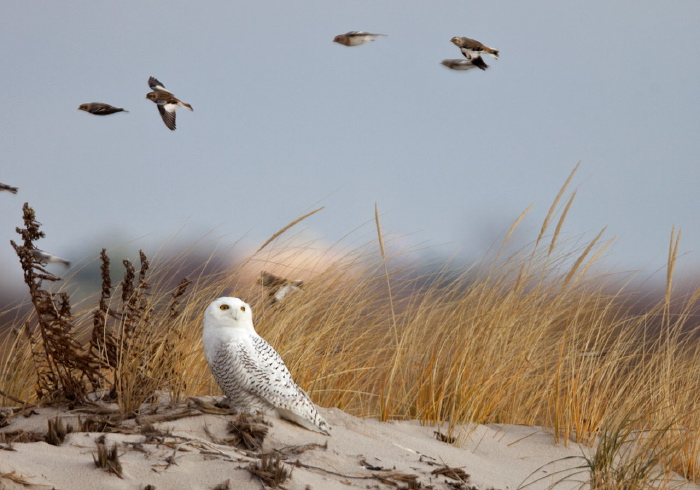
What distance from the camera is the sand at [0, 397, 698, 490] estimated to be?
263 cm

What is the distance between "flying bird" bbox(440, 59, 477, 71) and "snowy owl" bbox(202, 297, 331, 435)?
3.02 m

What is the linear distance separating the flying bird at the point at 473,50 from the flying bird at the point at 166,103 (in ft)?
6.91

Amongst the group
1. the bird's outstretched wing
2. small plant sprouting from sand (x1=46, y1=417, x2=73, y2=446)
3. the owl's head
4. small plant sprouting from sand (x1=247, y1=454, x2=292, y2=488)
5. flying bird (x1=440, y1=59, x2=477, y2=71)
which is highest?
flying bird (x1=440, y1=59, x2=477, y2=71)

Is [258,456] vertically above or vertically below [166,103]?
below

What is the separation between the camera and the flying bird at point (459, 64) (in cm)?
550

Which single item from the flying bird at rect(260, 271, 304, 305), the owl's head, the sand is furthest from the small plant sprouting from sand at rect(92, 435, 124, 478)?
the flying bird at rect(260, 271, 304, 305)

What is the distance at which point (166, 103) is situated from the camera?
543 cm

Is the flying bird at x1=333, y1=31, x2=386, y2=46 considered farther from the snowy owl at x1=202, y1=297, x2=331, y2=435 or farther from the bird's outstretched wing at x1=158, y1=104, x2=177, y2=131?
the snowy owl at x1=202, y1=297, x2=331, y2=435

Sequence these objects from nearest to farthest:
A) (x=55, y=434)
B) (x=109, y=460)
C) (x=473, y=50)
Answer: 1. (x=109, y=460)
2. (x=55, y=434)
3. (x=473, y=50)

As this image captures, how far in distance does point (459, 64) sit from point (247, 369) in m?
3.31

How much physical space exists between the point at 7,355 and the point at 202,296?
1395mm

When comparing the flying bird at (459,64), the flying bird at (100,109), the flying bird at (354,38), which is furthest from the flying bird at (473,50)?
the flying bird at (100,109)

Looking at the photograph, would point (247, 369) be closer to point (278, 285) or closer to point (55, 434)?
point (55, 434)

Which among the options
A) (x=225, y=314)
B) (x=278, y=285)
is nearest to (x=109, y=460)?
(x=225, y=314)
